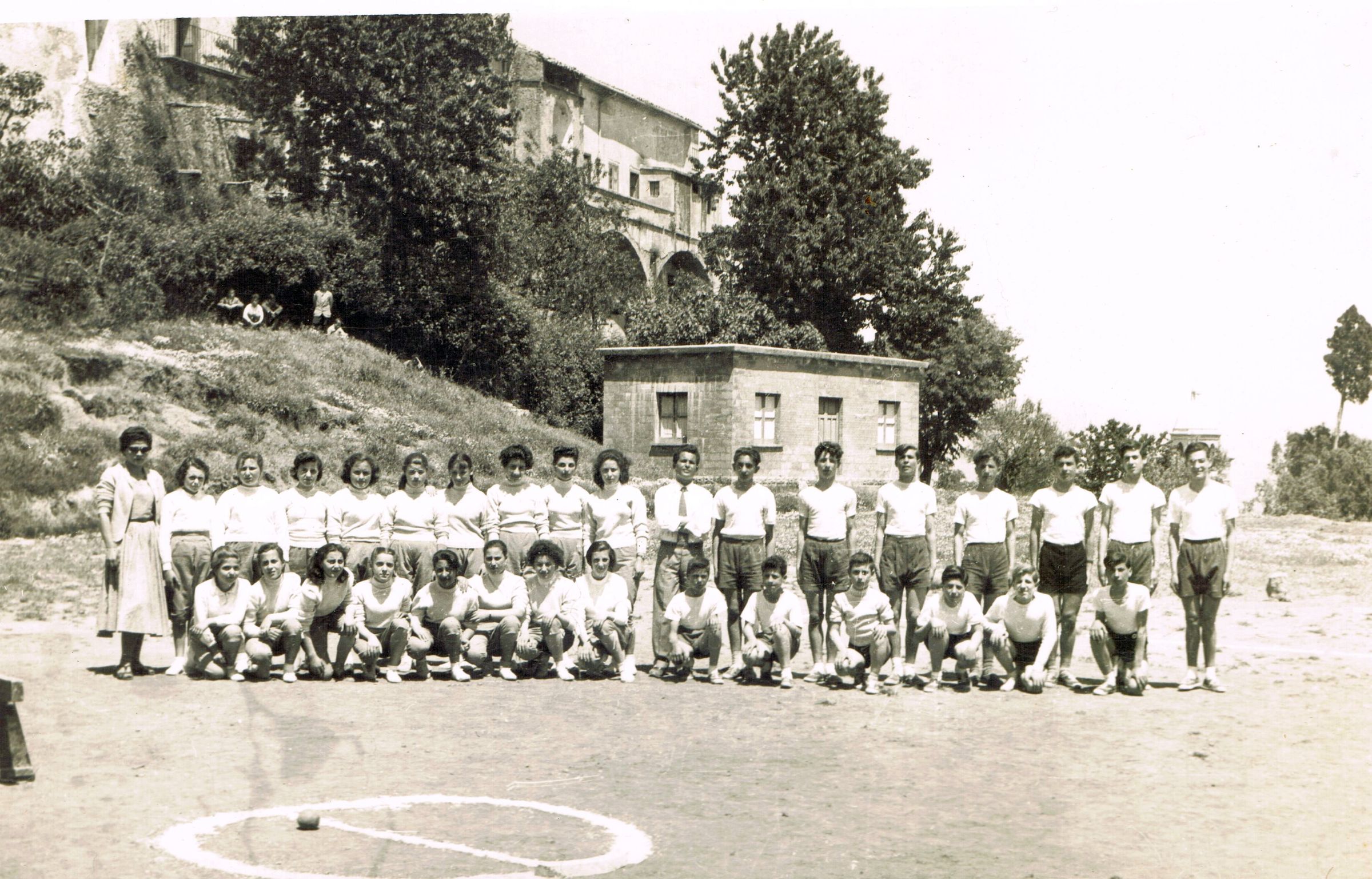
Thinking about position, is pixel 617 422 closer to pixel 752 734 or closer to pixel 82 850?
pixel 752 734

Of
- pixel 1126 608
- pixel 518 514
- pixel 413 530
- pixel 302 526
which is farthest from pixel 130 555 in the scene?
pixel 1126 608

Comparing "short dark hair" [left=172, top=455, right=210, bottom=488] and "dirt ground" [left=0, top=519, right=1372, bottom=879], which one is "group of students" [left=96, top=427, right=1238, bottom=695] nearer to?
"short dark hair" [left=172, top=455, right=210, bottom=488]

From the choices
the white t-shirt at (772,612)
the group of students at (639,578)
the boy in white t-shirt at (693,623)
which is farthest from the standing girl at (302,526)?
the white t-shirt at (772,612)

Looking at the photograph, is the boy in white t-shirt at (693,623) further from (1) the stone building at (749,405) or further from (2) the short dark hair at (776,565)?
(1) the stone building at (749,405)

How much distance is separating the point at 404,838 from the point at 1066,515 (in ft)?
16.3

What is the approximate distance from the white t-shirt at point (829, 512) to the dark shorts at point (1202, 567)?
2160mm

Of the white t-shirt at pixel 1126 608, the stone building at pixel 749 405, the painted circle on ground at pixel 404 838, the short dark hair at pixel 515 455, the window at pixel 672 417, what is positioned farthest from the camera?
the window at pixel 672 417

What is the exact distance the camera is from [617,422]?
26.4m

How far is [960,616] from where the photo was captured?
790 cm

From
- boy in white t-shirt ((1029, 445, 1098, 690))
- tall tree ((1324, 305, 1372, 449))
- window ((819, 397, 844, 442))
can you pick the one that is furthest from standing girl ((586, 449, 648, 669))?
window ((819, 397, 844, 442))

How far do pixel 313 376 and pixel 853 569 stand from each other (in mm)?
17340

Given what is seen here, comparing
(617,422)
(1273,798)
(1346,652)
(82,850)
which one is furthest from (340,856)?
(617,422)

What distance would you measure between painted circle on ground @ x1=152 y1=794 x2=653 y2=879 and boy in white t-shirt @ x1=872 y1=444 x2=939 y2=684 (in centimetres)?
358

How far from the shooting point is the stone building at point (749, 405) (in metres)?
24.8
